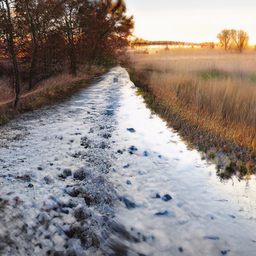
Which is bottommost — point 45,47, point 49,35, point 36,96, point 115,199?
point 115,199

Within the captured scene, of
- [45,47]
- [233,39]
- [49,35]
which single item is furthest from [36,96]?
[233,39]

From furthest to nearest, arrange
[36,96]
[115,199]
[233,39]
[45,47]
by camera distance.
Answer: [233,39]
[45,47]
[36,96]
[115,199]

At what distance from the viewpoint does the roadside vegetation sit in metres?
5.66

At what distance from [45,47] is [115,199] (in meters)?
8.65

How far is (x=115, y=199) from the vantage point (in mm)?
2273

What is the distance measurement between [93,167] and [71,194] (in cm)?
60

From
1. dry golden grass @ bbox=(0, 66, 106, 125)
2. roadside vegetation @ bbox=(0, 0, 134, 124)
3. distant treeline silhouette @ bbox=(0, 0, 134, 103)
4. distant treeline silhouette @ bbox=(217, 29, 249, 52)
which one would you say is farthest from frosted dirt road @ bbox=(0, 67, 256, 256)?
distant treeline silhouette @ bbox=(217, 29, 249, 52)

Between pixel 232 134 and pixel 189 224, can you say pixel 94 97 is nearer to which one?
pixel 232 134

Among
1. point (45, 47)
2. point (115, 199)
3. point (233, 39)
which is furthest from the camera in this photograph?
point (233, 39)

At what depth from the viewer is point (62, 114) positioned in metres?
5.18

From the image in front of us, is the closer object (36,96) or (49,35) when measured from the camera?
(36,96)

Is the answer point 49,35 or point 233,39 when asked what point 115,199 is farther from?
point 233,39

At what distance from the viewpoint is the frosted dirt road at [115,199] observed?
1755 mm

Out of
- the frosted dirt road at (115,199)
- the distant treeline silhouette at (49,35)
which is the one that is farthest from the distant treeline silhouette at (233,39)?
the frosted dirt road at (115,199)
